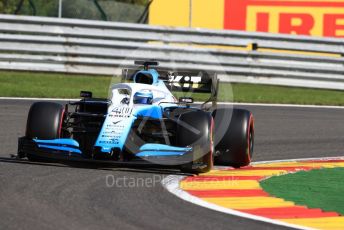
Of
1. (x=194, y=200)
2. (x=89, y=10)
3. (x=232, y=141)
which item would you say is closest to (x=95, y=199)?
(x=194, y=200)

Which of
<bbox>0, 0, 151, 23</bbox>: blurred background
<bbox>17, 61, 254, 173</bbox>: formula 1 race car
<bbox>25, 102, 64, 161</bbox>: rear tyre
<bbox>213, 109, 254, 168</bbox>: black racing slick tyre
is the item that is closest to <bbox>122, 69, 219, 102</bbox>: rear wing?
<bbox>17, 61, 254, 173</bbox>: formula 1 race car

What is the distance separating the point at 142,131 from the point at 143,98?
0.47 metres

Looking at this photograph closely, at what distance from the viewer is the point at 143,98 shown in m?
10.2

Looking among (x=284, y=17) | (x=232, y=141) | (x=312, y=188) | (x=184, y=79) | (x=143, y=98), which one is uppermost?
(x=284, y=17)

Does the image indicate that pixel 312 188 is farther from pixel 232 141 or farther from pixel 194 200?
pixel 194 200

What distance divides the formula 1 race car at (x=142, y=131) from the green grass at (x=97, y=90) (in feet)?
22.1

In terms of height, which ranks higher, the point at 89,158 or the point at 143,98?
the point at 143,98

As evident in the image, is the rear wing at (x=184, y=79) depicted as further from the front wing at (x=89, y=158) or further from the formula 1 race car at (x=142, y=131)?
the front wing at (x=89, y=158)

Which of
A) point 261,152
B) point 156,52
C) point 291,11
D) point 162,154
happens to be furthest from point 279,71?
point 162,154

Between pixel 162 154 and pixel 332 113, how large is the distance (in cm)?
778

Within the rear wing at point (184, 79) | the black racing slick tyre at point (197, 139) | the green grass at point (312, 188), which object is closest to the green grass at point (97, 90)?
the rear wing at point (184, 79)

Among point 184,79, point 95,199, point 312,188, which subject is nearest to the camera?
point 95,199

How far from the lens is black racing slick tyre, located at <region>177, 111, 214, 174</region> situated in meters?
9.51

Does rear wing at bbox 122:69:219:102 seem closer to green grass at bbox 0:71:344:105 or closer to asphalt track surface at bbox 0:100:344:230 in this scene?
asphalt track surface at bbox 0:100:344:230
